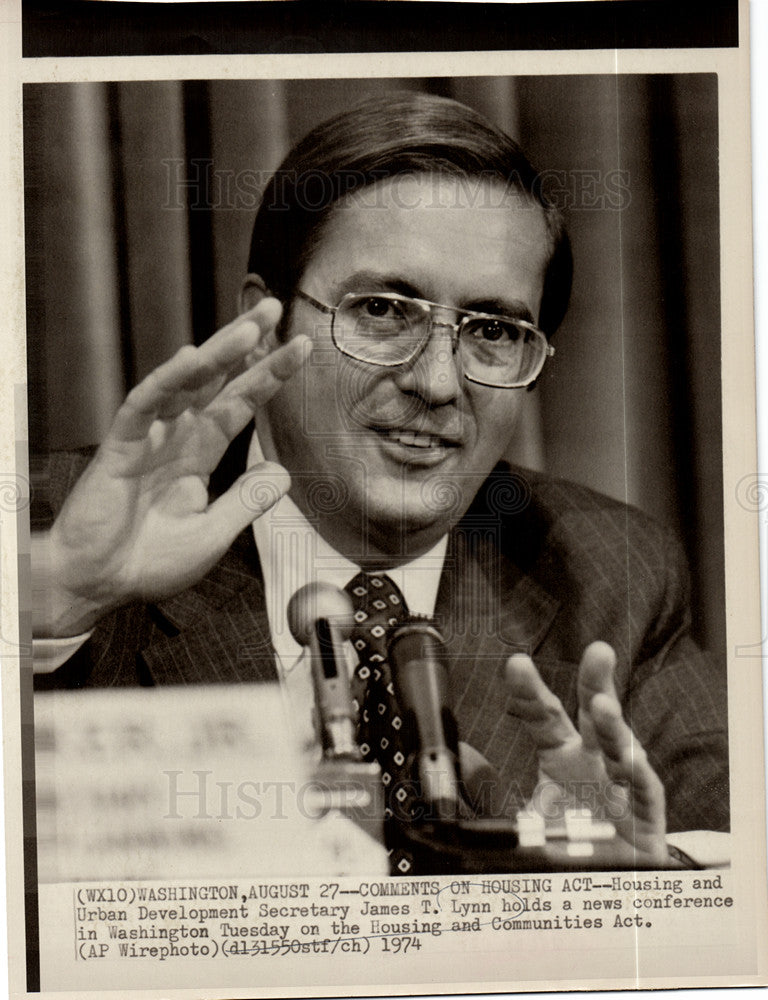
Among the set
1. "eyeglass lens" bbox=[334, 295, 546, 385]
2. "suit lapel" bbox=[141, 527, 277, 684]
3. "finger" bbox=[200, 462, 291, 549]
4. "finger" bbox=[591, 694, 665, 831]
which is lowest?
"finger" bbox=[591, 694, 665, 831]

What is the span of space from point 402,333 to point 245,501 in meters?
0.41

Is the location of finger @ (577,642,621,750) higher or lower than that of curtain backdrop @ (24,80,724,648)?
lower

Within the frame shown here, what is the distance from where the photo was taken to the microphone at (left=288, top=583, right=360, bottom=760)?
5.17 ft

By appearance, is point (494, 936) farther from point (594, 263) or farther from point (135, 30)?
point (135, 30)

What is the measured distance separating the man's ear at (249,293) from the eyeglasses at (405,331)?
75mm

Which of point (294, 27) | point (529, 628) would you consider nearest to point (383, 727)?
point (529, 628)

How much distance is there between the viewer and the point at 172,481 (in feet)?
5.22

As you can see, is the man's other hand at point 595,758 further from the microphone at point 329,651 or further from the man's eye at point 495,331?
the man's eye at point 495,331

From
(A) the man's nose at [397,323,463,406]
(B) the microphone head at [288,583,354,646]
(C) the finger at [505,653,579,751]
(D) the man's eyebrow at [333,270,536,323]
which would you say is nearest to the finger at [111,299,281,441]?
(D) the man's eyebrow at [333,270,536,323]

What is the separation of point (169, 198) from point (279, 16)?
1.29ft

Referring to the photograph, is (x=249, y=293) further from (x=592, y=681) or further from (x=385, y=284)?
(x=592, y=681)

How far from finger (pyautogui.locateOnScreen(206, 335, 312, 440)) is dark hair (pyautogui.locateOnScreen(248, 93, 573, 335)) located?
12cm

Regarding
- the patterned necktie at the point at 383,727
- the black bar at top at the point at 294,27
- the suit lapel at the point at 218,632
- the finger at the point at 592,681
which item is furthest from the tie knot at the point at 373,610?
the black bar at top at the point at 294,27

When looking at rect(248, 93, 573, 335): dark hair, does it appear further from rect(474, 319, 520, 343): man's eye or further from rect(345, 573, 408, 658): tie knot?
rect(345, 573, 408, 658): tie knot
